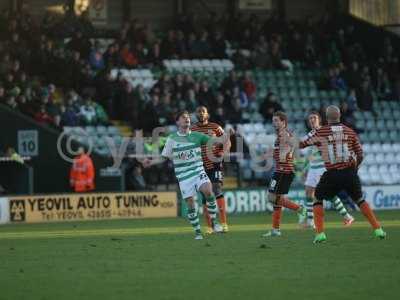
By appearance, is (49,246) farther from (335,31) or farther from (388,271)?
(335,31)

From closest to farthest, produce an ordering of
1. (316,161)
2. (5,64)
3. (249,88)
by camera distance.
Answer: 1. (316,161)
2. (5,64)
3. (249,88)

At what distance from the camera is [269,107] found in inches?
1355

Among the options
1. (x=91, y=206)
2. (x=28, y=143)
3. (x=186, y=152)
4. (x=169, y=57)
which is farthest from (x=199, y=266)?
(x=169, y=57)

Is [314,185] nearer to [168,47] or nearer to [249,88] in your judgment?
[249,88]

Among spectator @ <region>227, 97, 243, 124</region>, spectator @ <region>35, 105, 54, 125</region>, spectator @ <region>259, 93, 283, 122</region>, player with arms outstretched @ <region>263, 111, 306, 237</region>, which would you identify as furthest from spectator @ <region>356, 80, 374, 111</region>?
player with arms outstretched @ <region>263, 111, 306, 237</region>

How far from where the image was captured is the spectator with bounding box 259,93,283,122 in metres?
34.4

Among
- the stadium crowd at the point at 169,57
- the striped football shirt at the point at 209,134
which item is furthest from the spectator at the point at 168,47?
the striped football shirt at the point at 209,134

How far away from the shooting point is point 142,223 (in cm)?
2630

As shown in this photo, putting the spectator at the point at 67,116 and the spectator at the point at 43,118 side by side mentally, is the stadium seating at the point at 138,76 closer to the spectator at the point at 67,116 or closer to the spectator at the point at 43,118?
the spectator at the point at 67,116

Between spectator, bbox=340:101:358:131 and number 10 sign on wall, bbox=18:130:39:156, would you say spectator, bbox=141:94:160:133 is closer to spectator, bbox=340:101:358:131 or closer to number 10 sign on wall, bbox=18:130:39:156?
number 10 sign on wall, bbox=18:130:39:156

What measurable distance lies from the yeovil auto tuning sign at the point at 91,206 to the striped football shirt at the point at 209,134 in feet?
27.1

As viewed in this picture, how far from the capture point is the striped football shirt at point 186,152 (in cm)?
1902

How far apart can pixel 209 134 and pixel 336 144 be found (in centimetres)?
442

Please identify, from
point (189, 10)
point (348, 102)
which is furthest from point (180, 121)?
point (189, 10)
